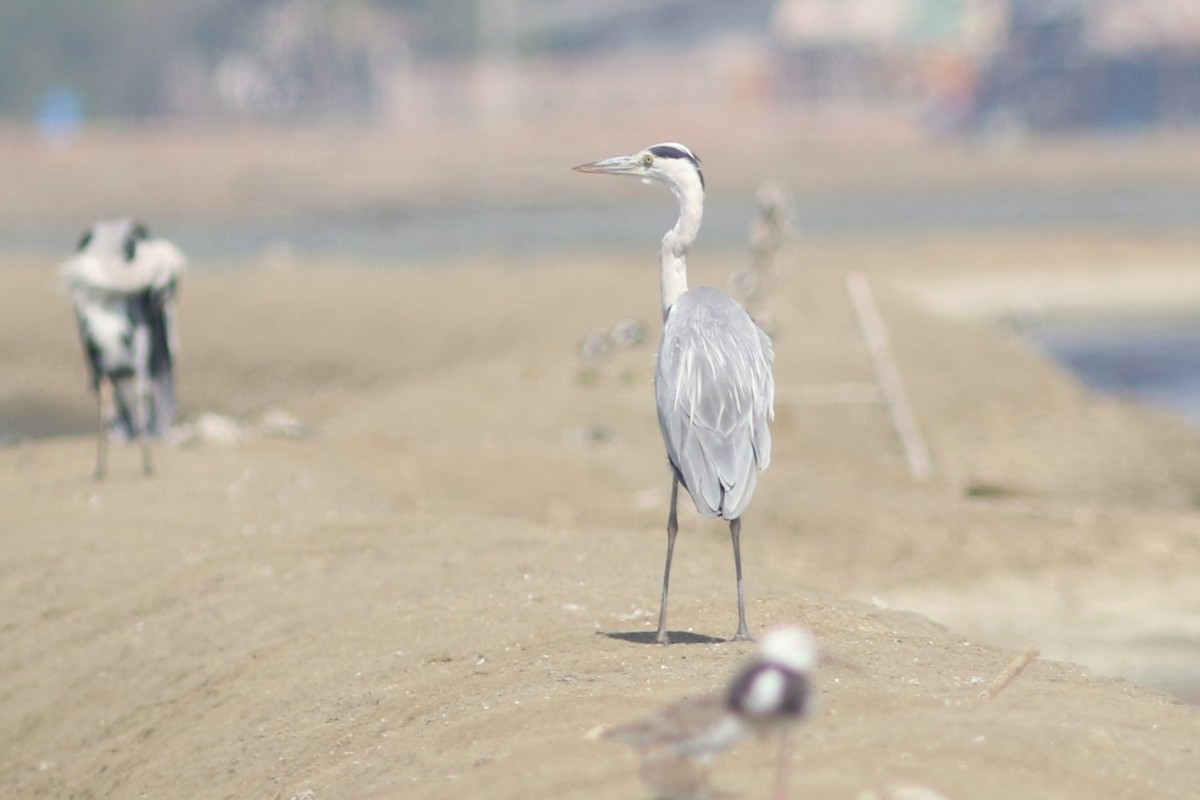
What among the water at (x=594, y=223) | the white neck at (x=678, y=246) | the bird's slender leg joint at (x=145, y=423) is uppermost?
the white neck at (x=678, y=246)

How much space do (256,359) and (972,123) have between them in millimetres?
55810

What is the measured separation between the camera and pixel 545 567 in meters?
9.58

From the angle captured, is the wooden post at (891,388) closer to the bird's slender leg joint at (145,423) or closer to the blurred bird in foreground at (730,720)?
the bird's slender leg joint at (145,423)

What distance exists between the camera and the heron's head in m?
8.24

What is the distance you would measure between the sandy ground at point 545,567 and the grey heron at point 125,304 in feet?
1.92

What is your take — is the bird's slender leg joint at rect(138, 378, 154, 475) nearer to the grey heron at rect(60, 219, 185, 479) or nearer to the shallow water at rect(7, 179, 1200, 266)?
the grey heron at rect(60, 219, 185, 479)

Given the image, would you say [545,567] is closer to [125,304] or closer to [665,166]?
[665,166]

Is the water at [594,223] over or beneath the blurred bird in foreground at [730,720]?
beneath

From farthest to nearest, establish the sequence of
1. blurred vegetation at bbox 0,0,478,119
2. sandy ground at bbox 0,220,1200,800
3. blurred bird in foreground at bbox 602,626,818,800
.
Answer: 1. blurred vegetation at bbox 0,0,478,119
2. sandy ground at bbox 0,220,1200,800
3. blurred bird in foreground at bbox 602,626,818,800

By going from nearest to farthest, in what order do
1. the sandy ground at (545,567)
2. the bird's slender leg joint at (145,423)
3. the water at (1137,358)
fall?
the sandy ground at (545,567)
the bird's slender leg joint at (145,423)
the water at (1137,358)

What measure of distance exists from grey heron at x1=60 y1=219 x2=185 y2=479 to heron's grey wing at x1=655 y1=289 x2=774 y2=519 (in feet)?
19.5

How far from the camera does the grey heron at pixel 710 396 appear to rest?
7609mm

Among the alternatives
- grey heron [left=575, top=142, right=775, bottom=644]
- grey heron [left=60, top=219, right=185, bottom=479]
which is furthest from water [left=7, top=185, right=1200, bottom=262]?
grey heron [left=575, top=142, right=775, bottom=644]

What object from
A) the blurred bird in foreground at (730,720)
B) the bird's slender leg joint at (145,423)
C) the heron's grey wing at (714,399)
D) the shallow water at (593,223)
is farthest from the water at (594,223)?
the blurred bird in foreground at (730,720)
